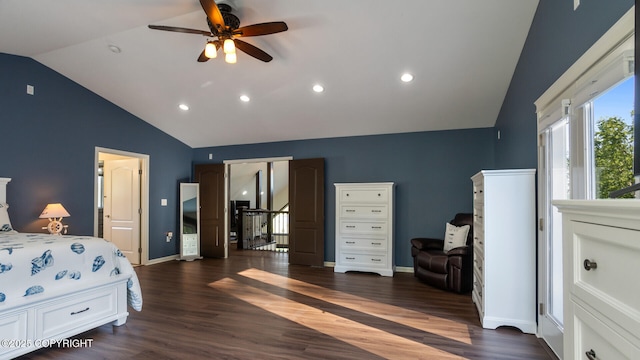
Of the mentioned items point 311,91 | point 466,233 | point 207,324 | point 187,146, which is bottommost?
point 207,324

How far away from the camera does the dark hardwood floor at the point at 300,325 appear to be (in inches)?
103

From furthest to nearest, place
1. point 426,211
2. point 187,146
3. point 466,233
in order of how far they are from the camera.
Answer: point 187,146
point 426,211
point 466,233

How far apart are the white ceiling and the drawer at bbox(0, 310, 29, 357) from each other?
8.90 feet

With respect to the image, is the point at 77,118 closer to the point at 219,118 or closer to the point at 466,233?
the point at 219,118

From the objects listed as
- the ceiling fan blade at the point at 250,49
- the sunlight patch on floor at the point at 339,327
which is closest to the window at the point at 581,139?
the sunlight patch on floor at the point at 339,327

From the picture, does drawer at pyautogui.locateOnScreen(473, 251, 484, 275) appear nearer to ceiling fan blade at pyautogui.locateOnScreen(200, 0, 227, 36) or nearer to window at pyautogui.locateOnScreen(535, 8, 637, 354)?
window at pyautogui.locateOnScreen(535, 8, 637, 354)

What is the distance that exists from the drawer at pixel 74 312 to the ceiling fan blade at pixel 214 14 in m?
2.55

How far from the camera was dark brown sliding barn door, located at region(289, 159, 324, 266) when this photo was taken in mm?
5914

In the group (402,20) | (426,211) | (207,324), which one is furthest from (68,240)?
(426,211)

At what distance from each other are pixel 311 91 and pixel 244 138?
231 cm

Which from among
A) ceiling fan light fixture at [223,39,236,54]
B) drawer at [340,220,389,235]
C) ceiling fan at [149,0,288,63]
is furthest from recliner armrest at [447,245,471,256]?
ceiling fan light fixture at [223,39,236,54]

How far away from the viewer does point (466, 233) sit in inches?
177

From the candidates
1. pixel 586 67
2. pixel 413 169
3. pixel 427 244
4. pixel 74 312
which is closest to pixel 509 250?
pixel 586 67

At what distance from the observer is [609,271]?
2.94 ft
